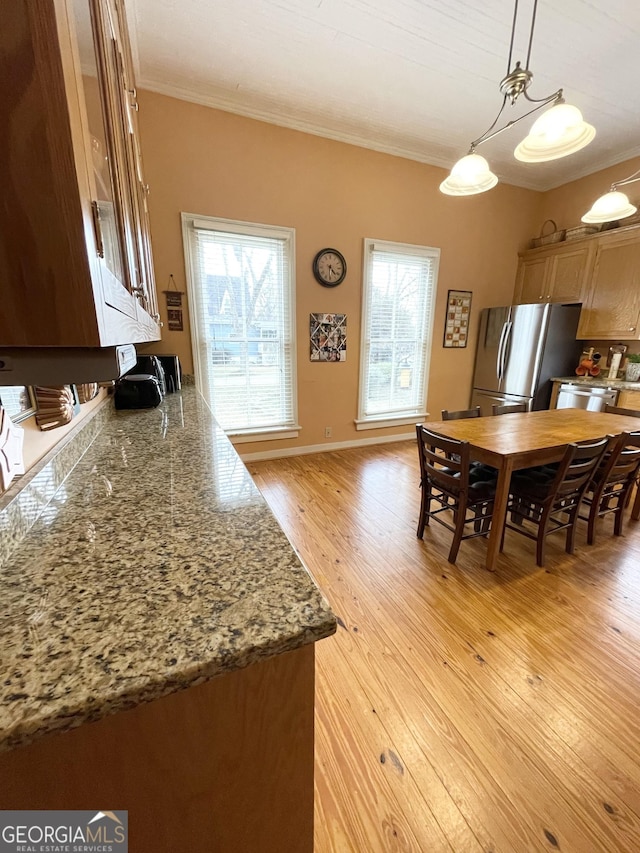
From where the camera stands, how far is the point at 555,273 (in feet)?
13.3

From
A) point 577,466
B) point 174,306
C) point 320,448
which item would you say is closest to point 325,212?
point 174,306

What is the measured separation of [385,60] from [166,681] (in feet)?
11.9

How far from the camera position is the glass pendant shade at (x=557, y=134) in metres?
1.54

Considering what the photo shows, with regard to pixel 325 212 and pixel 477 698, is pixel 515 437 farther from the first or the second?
pixel 325 212

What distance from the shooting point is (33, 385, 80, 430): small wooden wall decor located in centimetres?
95

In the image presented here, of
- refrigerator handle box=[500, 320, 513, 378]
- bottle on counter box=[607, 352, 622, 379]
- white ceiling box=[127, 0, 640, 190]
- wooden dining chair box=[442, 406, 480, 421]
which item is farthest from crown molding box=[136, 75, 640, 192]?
wooden dining chair box=[442, 406, 480, 421]

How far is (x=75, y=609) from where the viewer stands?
0.54 metres

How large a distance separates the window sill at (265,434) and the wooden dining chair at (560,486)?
7.39 ft

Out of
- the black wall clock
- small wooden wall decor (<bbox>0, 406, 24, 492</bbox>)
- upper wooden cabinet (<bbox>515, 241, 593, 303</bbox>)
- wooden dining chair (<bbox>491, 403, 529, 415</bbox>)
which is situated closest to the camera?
small wooden wall decor (<bbox>0, 406, 24, 492</bbox>)

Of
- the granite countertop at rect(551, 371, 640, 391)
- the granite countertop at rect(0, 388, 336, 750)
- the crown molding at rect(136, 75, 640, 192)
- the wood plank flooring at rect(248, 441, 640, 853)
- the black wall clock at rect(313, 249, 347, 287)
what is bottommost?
the wood plank flooring at rect(248, 441, 640, 853)

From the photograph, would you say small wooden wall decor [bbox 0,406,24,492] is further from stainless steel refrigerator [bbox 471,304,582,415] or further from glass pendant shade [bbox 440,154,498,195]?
stainless steel refrigerator [bbox 471,304,582,415]

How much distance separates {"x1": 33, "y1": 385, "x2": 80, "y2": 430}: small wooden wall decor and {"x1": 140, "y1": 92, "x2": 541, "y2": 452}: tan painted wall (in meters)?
2.21

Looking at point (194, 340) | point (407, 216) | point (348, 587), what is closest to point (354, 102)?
point (407, 216)

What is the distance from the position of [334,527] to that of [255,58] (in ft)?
11.3
